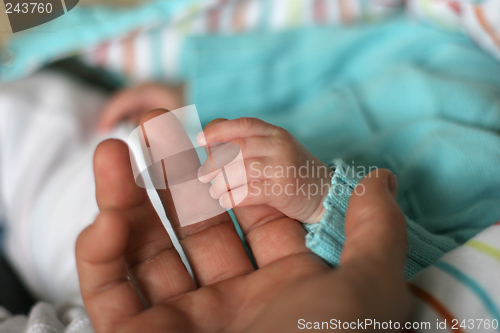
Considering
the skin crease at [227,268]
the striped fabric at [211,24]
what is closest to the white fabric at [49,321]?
the skin crease at [227,268]

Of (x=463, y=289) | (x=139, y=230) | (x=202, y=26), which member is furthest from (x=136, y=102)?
(x=463, y=289)

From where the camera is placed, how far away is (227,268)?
31 cm

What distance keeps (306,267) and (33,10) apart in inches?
13.5

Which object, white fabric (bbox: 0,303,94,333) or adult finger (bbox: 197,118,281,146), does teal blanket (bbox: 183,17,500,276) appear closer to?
adult finger (bbox: 197,118,281,146)

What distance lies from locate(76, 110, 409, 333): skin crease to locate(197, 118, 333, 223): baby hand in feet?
0.08

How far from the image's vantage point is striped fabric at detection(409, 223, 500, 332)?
0.25m

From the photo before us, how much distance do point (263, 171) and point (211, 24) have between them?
1.72 ft

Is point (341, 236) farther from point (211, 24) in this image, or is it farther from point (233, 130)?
point (211, 24)

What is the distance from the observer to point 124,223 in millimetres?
263

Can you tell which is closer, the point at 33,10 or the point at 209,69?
the point at 33,10

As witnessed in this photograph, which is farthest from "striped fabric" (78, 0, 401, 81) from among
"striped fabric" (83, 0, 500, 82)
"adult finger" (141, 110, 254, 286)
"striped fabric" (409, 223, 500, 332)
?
"striped fabric" (409, 223, 500, 332)

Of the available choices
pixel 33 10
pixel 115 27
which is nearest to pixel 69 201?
pixel 33 10

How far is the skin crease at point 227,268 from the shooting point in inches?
8.3

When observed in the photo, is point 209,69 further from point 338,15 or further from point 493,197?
point 493,197
